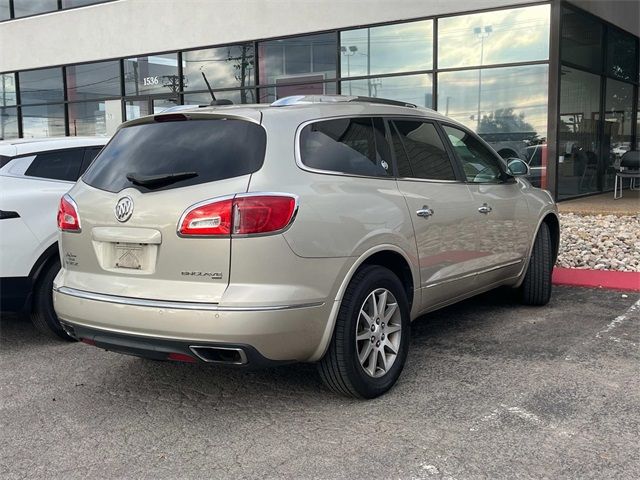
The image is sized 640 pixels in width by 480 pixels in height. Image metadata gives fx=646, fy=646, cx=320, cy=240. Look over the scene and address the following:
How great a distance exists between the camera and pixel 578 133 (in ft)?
41.0

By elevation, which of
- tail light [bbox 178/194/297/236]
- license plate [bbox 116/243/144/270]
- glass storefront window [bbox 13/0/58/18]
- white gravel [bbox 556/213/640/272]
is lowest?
white gravel [bbox 556/213/640/272]

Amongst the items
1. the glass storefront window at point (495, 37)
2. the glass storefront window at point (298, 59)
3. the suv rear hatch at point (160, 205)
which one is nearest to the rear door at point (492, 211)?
the suv rear hatch at point (160, 205)

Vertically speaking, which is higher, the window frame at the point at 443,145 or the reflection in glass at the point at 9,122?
the reflection in glass at the point at 9,122

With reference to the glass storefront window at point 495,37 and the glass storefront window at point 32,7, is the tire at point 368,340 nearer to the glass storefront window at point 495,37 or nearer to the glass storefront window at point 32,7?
the glass storefront window at point 495,37

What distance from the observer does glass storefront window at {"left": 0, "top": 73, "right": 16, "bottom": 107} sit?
18.5 metres

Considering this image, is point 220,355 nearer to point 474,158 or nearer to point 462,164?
point 462,164

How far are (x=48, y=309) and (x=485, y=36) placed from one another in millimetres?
9385

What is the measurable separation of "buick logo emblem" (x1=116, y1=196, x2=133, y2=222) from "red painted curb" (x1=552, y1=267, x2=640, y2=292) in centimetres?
498

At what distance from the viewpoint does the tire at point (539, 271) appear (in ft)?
18.7

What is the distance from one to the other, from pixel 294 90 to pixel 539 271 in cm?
914

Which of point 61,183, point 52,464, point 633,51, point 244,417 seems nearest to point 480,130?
point 633,51

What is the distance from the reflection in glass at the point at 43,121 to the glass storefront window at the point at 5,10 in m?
2.55

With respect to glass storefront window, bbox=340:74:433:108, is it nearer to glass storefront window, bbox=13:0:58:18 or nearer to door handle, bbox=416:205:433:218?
door handle, bbox=416:205:433:218

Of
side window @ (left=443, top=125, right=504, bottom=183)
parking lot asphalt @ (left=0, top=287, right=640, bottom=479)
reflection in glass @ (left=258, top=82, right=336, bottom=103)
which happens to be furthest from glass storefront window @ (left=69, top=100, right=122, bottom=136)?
side window @ (left=443, top=125, right=504, bottom=183)
